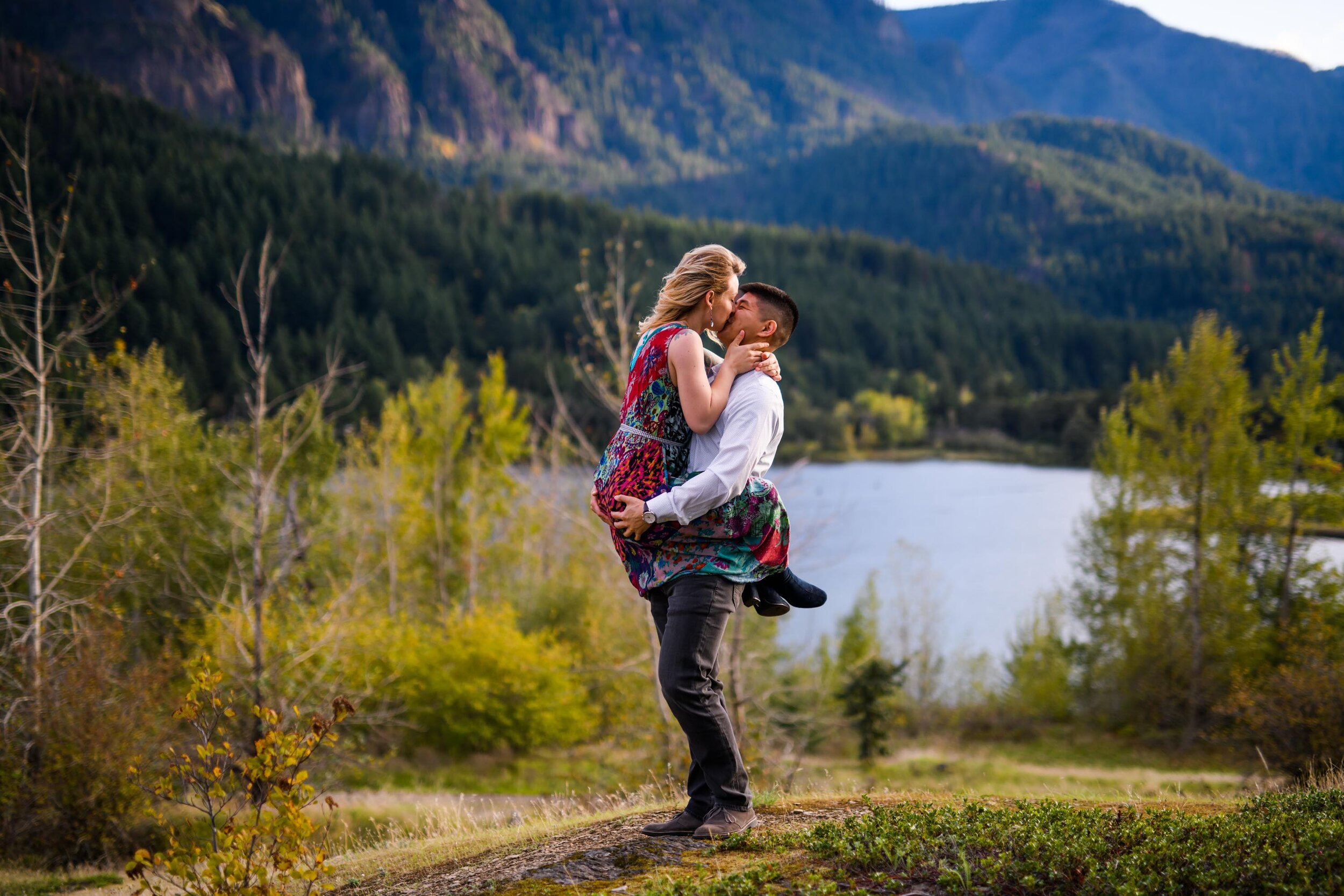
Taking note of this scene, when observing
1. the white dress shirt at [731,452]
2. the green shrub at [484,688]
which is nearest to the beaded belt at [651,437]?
the white dress shirt at [731,452]

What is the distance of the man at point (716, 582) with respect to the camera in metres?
3.42

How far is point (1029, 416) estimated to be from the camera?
334ft

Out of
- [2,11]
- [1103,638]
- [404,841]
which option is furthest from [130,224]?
[2,11]

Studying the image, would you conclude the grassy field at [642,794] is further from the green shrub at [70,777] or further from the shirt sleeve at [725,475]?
the shirt sleeve at [725,475]

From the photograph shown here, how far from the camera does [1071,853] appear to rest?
3.39 meters

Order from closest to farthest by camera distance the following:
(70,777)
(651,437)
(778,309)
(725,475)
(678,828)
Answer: (725,475), (651,437), (778,309), (678,828), (70,777)

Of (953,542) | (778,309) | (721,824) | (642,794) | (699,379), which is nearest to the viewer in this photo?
(699,379)

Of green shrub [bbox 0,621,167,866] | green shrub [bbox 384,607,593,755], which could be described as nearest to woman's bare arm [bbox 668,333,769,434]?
green shrub [bbox 0,621,167,866]

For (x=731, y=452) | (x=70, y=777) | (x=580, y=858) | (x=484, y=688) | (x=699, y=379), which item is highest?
(x=699, y=379)

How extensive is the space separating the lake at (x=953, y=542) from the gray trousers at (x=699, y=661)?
17.2 metres

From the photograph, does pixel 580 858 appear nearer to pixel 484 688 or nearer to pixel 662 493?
pixel 662 493

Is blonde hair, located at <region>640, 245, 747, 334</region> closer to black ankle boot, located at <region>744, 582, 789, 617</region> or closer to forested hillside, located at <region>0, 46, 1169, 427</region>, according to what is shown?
black ankle boot, located at <region>744, 582, 789, 617</region>

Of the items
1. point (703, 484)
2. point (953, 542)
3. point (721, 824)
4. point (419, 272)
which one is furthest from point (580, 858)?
point (419, 272)

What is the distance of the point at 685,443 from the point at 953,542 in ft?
195
